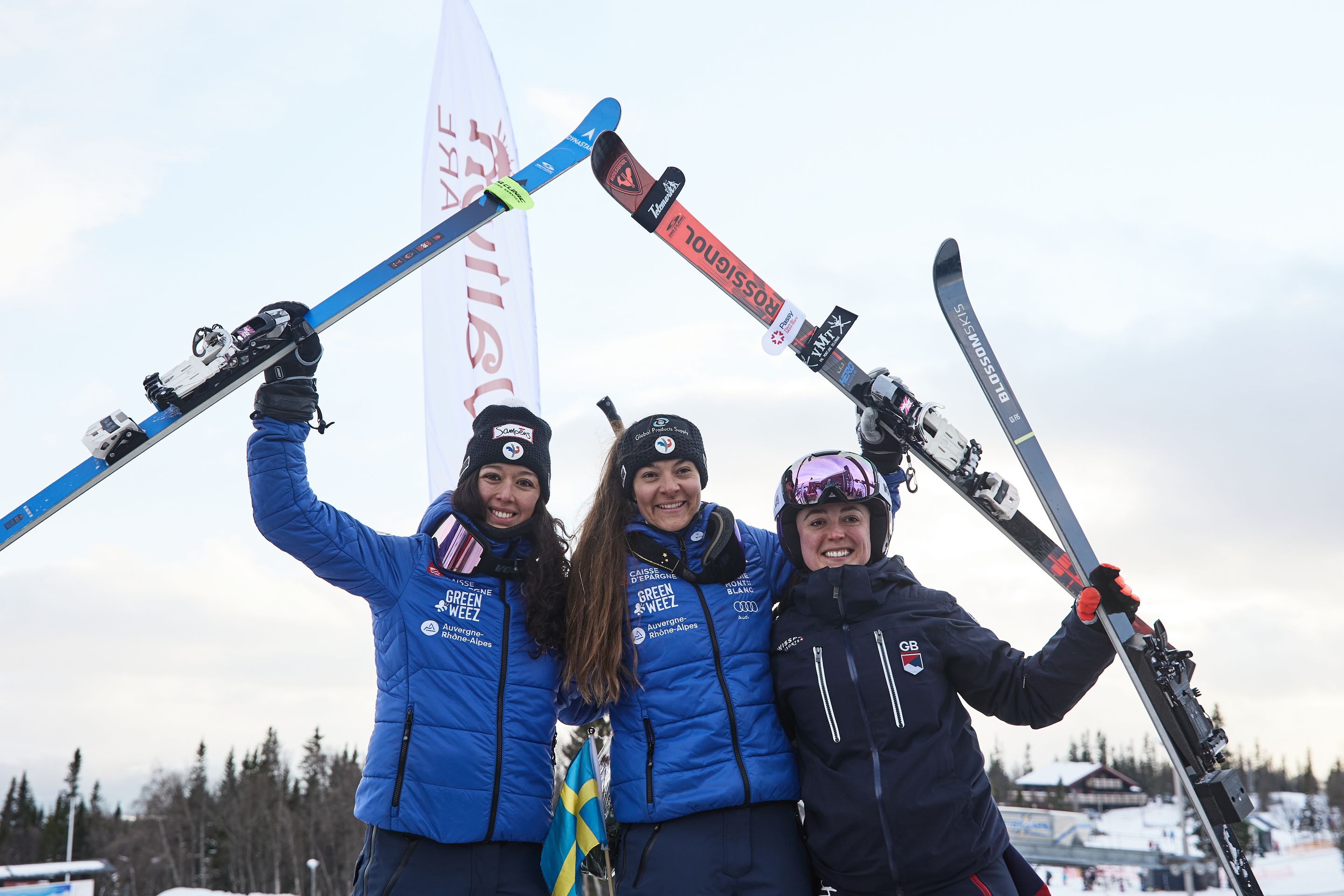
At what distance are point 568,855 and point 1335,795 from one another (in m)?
98.0

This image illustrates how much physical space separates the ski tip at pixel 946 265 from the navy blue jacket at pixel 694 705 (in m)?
1.83

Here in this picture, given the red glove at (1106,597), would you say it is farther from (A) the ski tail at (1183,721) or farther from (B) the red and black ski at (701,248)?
(B) the red and black ski at (701,248)

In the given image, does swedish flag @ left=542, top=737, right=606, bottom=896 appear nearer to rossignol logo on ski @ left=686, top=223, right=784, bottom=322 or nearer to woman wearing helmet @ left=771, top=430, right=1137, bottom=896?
woman wearing helmet @ left=771, top=430, right=1137, bottom=896

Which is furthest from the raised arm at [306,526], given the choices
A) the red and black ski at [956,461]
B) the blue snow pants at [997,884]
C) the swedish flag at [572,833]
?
the red and black ski at [956,461]

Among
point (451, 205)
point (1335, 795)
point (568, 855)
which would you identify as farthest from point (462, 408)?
point (1335, 795)

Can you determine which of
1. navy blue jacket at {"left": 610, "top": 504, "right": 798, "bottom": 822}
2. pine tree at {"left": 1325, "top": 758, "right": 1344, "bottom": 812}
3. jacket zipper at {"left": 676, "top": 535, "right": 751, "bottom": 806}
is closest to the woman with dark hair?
navy blue jacket at {"left": 610, "top": 504, "right": 798, "bottom": 822}

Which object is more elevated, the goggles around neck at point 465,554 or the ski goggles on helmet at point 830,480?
the ski goggles on helmet at point 830,480

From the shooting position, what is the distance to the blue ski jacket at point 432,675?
2844 mm

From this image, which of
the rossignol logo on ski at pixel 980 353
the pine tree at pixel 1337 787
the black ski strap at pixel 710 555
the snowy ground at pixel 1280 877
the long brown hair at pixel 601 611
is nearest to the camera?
the long brown hair at pixel 601 611

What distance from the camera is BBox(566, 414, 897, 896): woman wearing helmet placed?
275cm

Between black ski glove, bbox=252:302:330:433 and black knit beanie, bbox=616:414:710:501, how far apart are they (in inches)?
41.6

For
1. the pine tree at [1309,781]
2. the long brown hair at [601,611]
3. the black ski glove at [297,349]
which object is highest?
the black ski glove at [297,349]

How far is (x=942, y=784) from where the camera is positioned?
8.92 ft

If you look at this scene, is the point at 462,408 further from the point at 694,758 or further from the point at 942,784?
the point at 942,784
